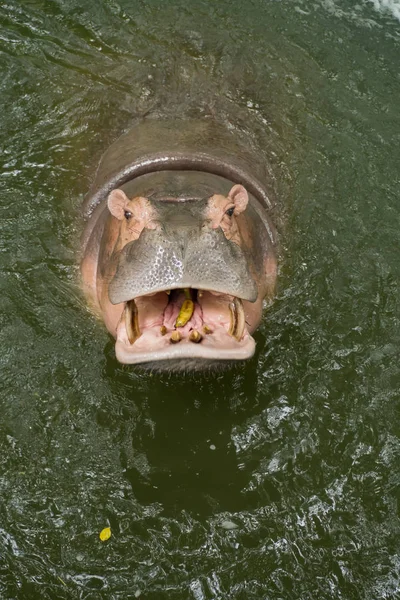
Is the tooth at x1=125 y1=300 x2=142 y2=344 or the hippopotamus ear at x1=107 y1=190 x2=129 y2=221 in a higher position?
the hippopotamus ear at x1=107 y1=190 x2=129 y2=221

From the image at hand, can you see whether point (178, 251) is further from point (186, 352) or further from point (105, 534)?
point (105, 534)

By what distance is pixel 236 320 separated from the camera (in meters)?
4.03

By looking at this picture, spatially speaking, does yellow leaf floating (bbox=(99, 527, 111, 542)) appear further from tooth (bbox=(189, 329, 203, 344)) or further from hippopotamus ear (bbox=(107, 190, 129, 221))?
hippopotamus ear (bbox=(107, 190, 129, 221))

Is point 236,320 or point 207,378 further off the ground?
point 236,320

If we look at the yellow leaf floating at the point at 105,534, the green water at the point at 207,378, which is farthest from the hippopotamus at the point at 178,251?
the yellow leaf floating at the point at 105,534

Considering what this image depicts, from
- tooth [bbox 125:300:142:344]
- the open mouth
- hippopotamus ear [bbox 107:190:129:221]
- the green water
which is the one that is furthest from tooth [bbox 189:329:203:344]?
hippopotamus ear [bbox 107:190:129:221]

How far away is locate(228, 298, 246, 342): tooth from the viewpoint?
394cm

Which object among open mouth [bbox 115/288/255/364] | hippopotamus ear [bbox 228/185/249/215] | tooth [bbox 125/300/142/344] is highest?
hippopotamus ear [bbox 228/185/249/215]

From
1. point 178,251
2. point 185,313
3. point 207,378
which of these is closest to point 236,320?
point 185,313

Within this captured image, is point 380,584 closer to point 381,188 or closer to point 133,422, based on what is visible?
point 133,422

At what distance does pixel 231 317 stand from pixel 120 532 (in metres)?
1.31

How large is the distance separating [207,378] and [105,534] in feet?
4.00

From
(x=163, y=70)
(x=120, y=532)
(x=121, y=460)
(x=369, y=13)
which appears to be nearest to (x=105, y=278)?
(x=121, y=460)

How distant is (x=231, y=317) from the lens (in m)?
4.05
